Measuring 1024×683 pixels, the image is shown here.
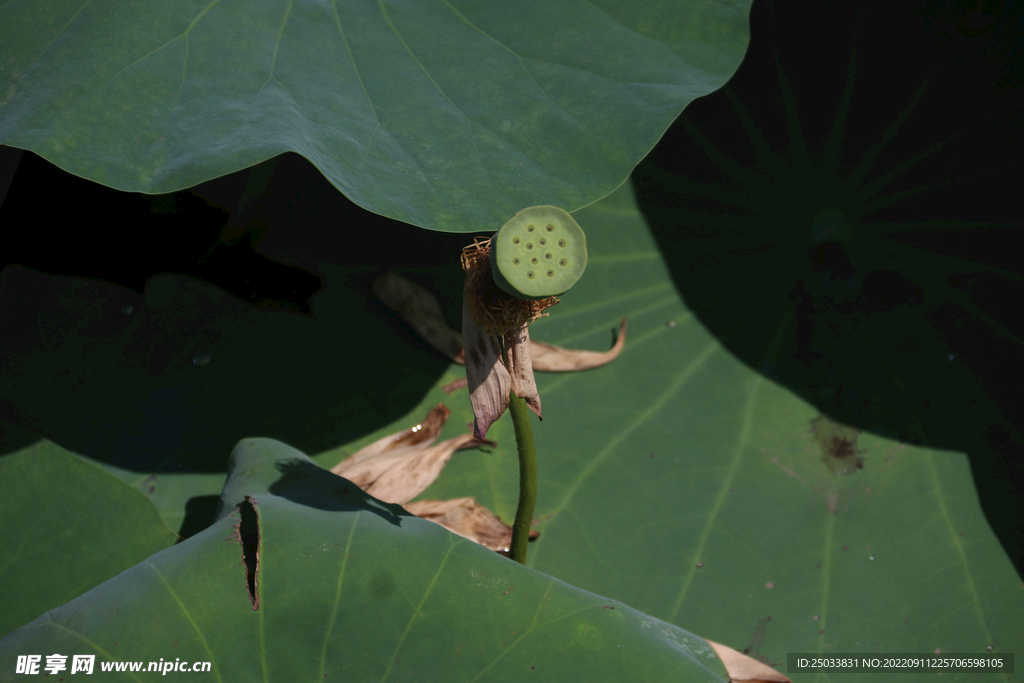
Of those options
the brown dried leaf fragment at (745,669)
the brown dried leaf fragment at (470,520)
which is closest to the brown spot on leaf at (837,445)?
the brown dried leaf fragment at (745,669)

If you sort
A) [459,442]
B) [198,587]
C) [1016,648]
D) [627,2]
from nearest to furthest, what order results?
[198,587], [627,2], [1016,648], [459,442]

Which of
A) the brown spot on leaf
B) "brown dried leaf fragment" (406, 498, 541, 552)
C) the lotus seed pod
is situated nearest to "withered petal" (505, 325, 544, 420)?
the lotus seed pod

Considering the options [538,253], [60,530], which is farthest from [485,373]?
[60,530]

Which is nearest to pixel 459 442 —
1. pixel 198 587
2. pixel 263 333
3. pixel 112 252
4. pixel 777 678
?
pixel 263 333

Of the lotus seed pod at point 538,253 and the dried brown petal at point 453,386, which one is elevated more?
the lotus seed pod at point 538,253

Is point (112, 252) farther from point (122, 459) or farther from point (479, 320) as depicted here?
point (479, 320)

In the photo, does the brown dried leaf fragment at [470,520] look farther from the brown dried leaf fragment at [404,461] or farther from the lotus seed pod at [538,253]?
the lotus seed pod at [538,253]
